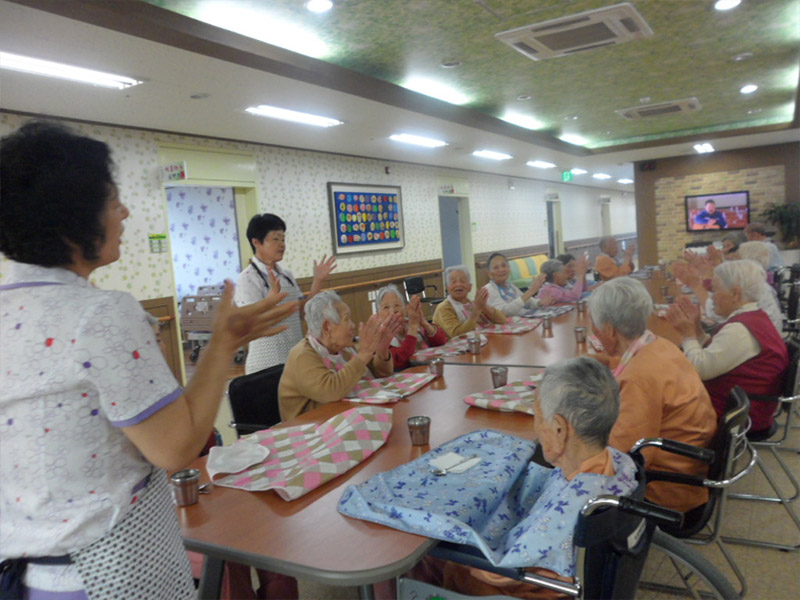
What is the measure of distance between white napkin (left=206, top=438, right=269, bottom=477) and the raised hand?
0.78m

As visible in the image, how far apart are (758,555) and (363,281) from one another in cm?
640

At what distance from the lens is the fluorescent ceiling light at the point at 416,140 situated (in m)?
7.08

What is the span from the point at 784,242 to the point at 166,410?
12.1 metres

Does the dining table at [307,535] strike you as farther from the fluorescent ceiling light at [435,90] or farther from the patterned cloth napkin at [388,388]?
the fluorescent ceiling light at [435,90]

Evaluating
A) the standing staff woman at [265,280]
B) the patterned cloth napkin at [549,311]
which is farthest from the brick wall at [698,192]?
the standing staff woman at [265,280]

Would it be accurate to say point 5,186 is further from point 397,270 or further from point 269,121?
point 397,270

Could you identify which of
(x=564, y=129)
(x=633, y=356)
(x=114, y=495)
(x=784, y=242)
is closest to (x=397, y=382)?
(x=633, y=356)

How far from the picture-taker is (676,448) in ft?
6.01

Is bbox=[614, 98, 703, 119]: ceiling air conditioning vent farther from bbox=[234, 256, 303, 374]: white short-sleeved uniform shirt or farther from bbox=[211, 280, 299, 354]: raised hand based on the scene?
bbox=[211, 280, 299, 354]: raised hand

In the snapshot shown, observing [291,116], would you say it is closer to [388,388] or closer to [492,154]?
[388,388]

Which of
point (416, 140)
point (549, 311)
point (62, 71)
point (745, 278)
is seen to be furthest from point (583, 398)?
point (416, 140)

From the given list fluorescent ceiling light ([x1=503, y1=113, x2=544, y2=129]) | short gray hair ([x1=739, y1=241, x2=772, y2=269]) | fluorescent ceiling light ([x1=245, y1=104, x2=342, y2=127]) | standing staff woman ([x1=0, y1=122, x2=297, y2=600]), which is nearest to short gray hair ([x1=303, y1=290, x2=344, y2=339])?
standing staff woman ([x1=0, y1=122, x2=297, y2=600])

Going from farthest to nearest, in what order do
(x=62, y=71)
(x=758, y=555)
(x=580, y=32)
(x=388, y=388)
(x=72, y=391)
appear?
(x=580, y=32) < (x=62, y=71) < (x=388, y=388) < (x=758, y=555) < (x=72, y=391)

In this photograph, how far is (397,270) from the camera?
9266mm
